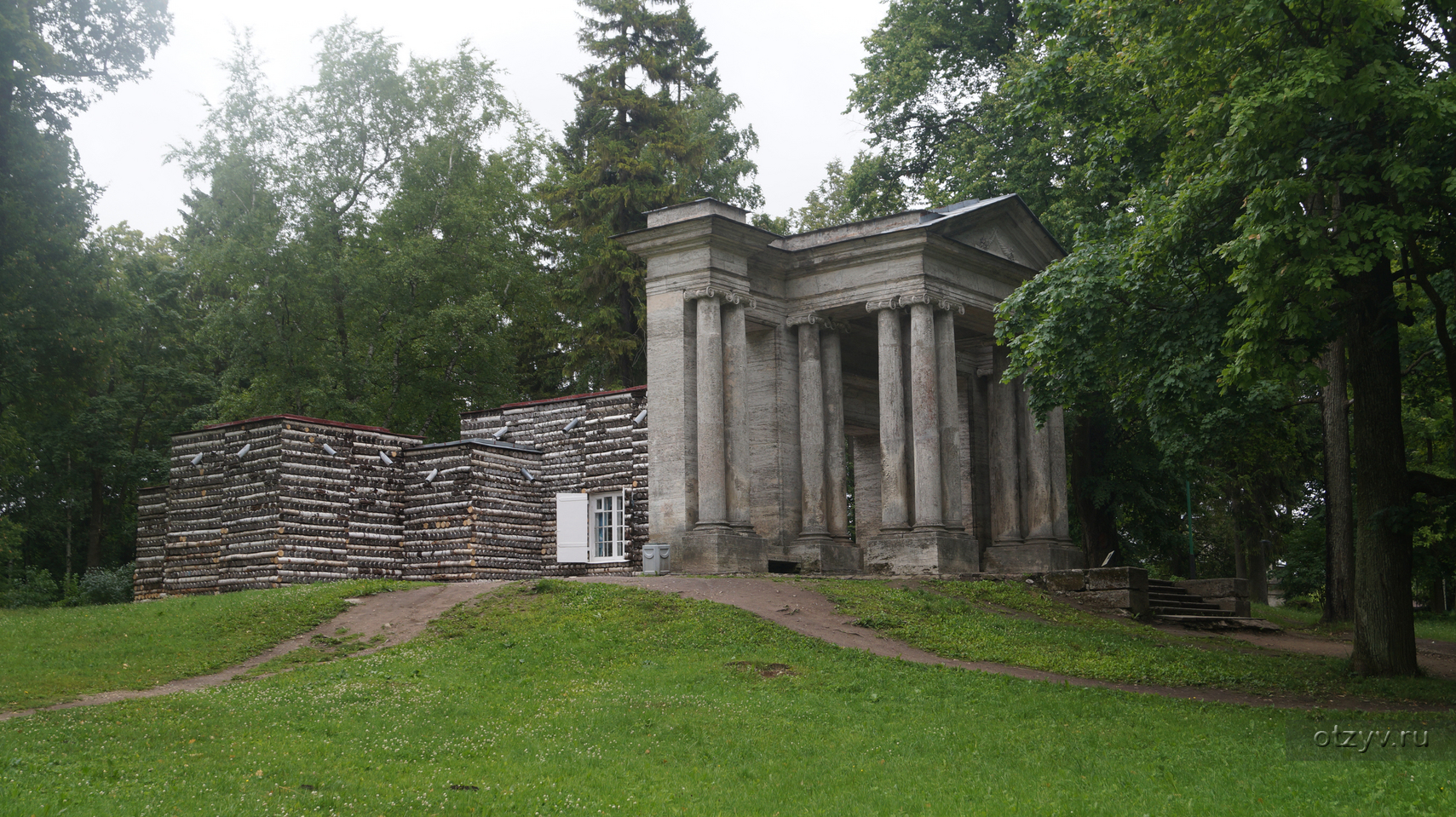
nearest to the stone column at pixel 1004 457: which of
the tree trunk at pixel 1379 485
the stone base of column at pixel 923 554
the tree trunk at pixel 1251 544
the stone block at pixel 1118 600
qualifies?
the stone base of column at pixel 923 554

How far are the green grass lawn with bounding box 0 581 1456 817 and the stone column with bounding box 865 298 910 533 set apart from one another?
9302 millimetres

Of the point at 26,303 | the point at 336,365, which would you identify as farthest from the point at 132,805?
the point at 336,365

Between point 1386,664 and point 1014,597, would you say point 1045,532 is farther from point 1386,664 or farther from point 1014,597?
point 1386,664

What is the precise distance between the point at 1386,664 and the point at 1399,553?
150 cm

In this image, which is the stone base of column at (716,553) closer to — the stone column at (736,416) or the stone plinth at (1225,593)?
the stone column at (736,416)

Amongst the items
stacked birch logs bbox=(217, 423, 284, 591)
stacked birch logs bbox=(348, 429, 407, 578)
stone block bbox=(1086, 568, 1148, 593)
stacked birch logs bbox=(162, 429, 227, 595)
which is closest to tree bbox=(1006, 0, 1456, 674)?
stone block bbox=(1086, 568, 1148, 593)

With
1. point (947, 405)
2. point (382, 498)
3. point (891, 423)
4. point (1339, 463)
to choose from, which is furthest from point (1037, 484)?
point (382, 498)

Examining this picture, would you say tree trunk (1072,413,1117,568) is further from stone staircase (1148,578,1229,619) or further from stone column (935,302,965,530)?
stone column (935,302,965,530)

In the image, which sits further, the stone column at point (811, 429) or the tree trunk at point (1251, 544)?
the tree trunk at point (1251, 544)

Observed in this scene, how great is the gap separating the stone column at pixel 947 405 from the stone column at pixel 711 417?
4952 millimetres

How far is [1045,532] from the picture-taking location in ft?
99.3

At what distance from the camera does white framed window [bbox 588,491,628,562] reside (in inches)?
1222

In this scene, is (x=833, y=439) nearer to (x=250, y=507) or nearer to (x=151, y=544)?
(x=250, y=507)

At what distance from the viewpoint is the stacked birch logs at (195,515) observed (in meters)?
28.2
